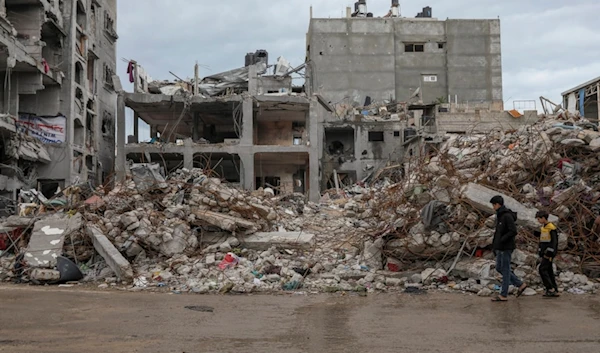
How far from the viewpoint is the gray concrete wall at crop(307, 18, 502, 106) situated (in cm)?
4578

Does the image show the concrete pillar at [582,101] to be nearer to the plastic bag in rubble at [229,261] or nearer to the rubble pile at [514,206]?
the rubble pile at [514,206]

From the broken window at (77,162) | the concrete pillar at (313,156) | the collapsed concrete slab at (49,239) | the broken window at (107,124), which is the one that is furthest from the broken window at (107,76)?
the collapsed concrete slab at (49,239)

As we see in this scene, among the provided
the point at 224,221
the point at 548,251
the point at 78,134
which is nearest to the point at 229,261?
the point at 224,221

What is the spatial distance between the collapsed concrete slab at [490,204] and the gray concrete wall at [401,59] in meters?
37.4

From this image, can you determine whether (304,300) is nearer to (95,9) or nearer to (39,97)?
(39,97)

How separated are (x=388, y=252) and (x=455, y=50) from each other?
1662 inches

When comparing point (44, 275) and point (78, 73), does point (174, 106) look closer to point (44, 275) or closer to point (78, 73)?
point (78, 73)

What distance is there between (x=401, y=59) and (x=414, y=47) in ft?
6.62

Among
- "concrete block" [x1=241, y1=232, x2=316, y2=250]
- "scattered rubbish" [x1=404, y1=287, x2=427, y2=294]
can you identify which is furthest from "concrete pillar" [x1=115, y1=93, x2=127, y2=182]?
"scattered rubbish" [x1=404, y1=287, x2=427, y2=294]

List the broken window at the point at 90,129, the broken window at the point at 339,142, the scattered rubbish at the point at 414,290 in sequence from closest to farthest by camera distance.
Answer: the scattered rubbish at the point at 414,290 < the broken window at the point at 90,129 < the broken window at the point at 339,142

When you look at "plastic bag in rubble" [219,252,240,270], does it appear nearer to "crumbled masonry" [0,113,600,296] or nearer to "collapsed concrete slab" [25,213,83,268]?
"crumbled masonry" [0,113,600,296]

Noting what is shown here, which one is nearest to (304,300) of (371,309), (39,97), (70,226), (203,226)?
(371,309)

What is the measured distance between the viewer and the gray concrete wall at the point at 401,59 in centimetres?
4578

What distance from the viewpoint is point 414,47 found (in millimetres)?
47281
